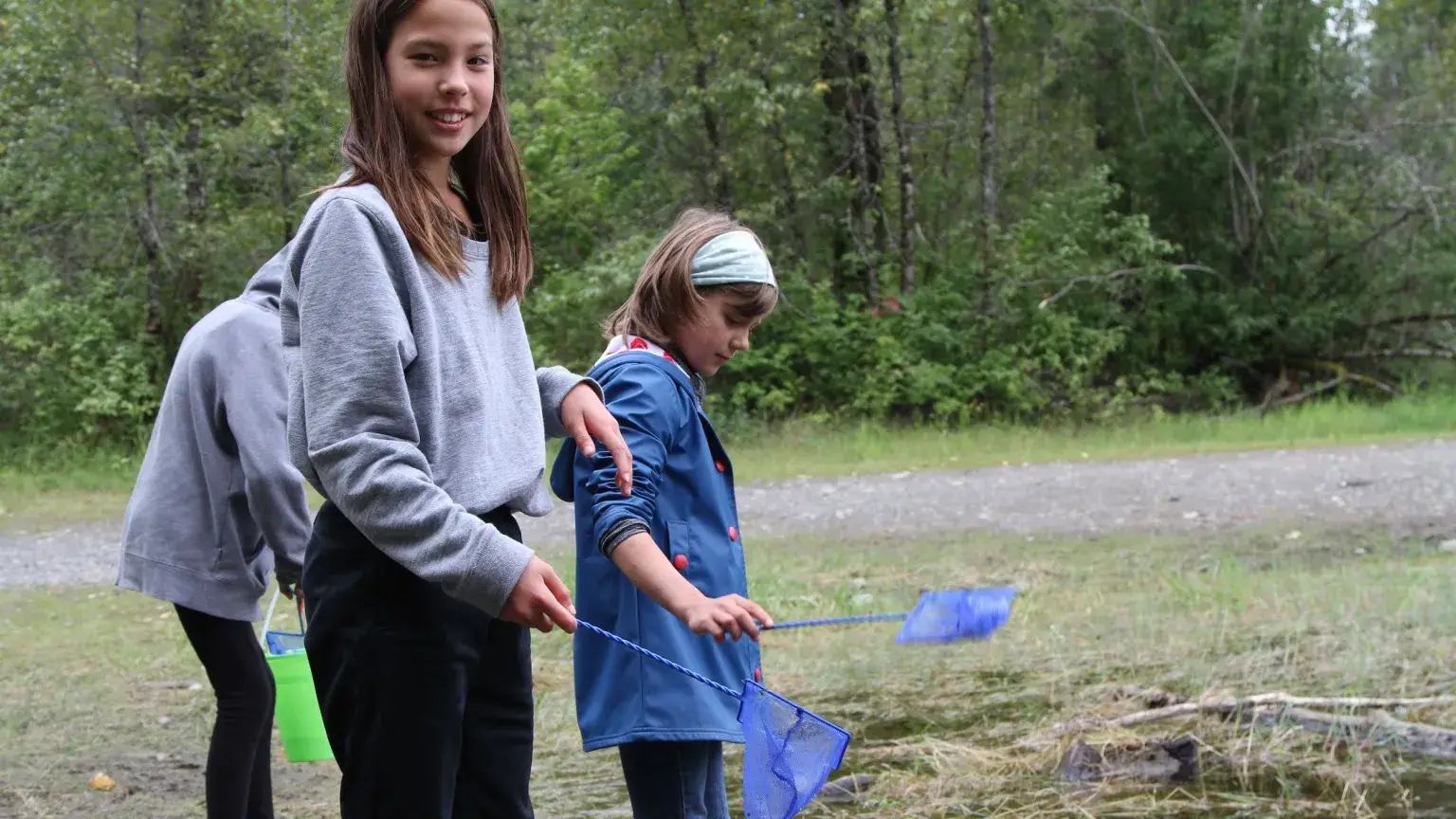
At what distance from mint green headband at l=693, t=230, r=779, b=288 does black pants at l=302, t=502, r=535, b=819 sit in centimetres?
94

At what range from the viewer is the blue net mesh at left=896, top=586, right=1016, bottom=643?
2.92 metres

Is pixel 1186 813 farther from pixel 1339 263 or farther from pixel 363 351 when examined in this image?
pixel 1339 263

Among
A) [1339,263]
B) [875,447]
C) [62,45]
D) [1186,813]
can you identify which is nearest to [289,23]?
[62,45]

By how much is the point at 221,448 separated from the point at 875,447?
9.72 m

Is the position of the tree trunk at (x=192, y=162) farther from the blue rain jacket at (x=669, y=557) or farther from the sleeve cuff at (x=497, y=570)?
the sleeve cuff at (x=497, y=570)

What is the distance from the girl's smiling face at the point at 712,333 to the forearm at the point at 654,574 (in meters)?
0.50

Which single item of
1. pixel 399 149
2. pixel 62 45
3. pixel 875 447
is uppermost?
pixel 62 45

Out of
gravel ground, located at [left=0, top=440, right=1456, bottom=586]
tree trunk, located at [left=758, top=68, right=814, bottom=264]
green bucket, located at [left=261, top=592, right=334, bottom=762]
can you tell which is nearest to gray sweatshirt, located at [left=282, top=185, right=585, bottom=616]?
green bucket, located at [left=261, top=592, right=334, bottom=762]

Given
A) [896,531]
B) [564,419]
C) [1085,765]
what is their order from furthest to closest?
1. [896,531]
2. [1085,765]
3. [564,419]

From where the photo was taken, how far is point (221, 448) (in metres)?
3.15

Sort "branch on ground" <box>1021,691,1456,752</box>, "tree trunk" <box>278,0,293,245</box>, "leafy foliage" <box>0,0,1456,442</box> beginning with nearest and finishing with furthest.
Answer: "branch on ground" <box>1021,691,1456,752</box>, "leafy foliage" <box>0,0,1456,442</box>, "tree trunk" <box>278,0,293,245</box>

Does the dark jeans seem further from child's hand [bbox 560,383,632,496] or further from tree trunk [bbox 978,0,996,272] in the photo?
tree trunk [bbox 978,0,996,272]

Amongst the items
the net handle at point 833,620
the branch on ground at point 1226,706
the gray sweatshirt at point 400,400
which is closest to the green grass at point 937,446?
the branch on ground at point 1226,706

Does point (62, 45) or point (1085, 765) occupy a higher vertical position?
point (62, 45)
